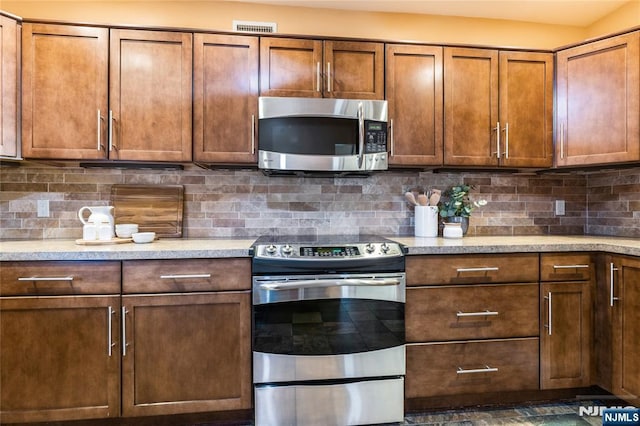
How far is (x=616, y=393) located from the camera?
71.6 inches

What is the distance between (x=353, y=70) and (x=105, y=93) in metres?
1.47

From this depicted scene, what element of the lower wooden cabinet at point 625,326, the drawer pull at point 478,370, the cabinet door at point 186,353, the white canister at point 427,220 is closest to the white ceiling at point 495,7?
the white canister at point 427,220

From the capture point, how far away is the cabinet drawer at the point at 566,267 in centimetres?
190

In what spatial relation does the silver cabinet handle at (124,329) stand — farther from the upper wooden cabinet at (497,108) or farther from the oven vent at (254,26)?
the upper wooden cabinet at (497,108)

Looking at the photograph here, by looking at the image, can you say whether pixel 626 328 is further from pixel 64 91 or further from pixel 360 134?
pixel 64 91

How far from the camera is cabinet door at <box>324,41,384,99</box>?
6.73ft

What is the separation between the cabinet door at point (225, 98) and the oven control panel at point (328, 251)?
60 cm

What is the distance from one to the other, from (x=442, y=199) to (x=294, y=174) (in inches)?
44.7

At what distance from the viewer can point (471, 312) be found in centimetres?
186

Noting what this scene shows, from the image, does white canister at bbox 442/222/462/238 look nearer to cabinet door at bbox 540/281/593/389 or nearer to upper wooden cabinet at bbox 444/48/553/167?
upper wooden cabinet at bbox 444/48/553/167

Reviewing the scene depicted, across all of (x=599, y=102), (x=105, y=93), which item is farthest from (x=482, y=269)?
(x=105, y=93)

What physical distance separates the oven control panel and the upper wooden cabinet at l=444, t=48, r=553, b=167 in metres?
0.80

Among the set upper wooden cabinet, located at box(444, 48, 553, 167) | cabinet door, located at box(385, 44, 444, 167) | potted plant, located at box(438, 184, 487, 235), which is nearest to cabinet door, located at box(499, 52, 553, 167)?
upper wooden cabinet, located at box(444, 48, 553, 167)

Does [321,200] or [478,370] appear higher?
[321,200]
